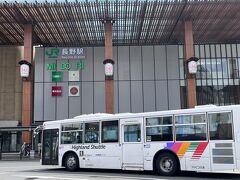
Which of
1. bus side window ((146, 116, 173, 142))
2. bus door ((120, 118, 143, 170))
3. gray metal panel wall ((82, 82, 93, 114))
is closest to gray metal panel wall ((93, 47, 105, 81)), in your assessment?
gray metal panel wall ((82, 82, 93, 114))

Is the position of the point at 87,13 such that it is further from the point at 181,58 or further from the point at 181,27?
the point at 181,58

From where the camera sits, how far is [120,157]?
625 inches

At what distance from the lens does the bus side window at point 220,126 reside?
43.9 feet

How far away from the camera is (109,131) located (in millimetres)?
16469

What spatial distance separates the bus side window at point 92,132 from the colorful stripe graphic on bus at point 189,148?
370 cm

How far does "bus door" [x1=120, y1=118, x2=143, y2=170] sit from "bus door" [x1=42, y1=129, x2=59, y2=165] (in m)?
4.20

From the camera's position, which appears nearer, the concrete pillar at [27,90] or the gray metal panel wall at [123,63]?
the concrete pillar at [27,90]

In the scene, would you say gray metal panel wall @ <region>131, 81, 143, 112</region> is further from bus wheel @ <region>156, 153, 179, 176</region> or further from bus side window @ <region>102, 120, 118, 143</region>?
bus wheel @ <region>156, 153, 179, 176</region>

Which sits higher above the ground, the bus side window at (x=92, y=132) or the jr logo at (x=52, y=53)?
the jr logo at (x=52, y=53)

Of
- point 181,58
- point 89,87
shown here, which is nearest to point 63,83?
point 89,87

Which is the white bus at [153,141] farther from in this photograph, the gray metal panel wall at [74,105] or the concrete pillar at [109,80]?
the gray metal panel wall at [74,105]

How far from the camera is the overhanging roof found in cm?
3112

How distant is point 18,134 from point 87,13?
47.0ft

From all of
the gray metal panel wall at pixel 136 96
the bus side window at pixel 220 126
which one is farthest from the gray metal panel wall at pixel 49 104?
the bus side window at pixel 220 126
